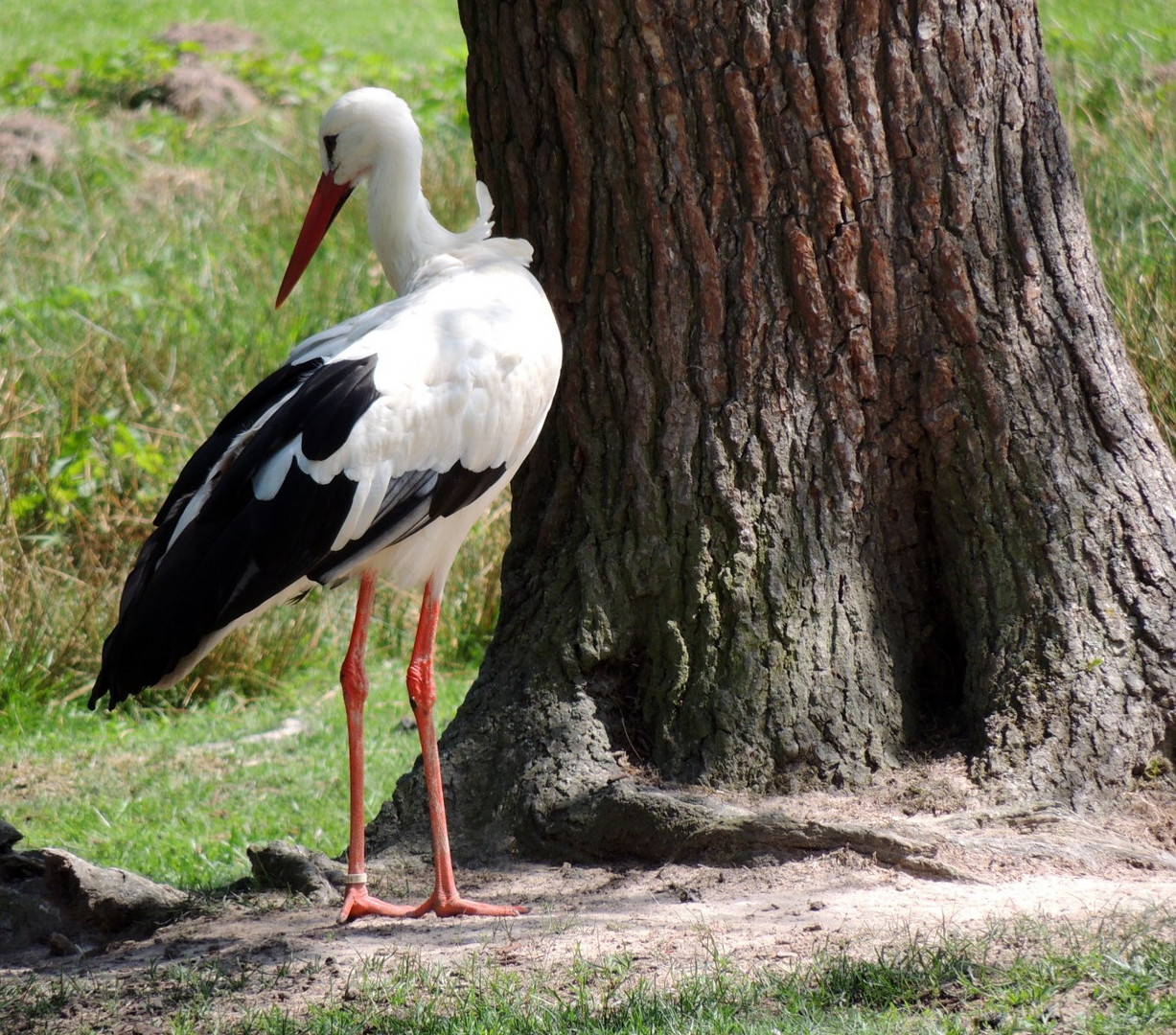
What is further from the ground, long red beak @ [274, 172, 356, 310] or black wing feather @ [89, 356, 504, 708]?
long red beak @ [274, 172, 356, 310]

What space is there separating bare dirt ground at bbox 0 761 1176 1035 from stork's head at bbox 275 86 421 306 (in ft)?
6.33

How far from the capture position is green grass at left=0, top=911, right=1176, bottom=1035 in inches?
113

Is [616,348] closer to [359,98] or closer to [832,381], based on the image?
[832,381]

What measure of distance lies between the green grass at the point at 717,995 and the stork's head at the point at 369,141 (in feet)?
6.95

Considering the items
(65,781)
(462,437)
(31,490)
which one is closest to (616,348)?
(462,437)

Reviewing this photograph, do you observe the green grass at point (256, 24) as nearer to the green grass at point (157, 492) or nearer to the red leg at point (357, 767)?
the green grass at point (157, 492)

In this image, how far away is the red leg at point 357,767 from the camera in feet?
12.7

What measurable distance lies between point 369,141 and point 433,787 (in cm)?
199

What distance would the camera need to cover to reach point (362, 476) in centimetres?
381

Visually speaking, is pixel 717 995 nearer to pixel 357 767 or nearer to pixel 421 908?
pixel 421 908

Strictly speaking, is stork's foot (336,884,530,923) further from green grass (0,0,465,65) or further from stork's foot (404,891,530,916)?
green grass (0,0,465,65)

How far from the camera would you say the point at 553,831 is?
4055 millimetres

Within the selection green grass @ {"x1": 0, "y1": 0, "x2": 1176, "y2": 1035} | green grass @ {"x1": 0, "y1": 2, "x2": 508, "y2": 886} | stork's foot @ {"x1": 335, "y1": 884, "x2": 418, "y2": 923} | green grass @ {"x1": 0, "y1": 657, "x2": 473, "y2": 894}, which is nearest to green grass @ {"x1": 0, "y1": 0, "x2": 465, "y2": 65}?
green grass @ {"x1": 0, "y1": 0, "x2": 1176, "y2": 1035}

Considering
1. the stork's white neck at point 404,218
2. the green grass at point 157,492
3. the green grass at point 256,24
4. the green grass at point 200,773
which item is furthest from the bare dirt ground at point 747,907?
the green grass at point 256,24
